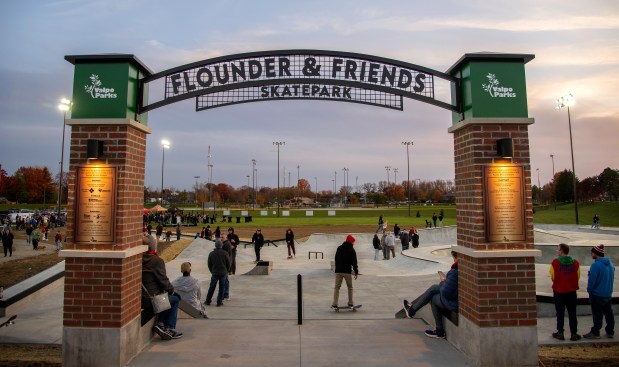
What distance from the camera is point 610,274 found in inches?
265

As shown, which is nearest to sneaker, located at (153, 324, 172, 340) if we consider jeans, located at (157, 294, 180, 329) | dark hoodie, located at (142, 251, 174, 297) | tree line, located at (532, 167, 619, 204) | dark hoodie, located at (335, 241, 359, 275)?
jeans, located at (157, 294, 180, 329)

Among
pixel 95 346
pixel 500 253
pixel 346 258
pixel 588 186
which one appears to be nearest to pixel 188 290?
pixel 95 346

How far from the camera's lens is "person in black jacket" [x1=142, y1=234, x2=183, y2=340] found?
239 inches

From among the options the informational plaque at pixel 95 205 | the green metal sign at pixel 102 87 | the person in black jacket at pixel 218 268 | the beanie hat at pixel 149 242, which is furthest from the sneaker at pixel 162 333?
the person in black jacket at pixel 218 268

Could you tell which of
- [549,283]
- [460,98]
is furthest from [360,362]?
[549,283]

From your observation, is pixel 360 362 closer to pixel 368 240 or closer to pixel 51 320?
pixel 51 320

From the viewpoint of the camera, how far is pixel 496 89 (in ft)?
18.5

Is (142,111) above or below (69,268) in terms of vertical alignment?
above

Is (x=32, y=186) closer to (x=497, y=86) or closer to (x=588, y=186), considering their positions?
(x=497, y=86)

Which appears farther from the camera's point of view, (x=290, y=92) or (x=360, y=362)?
(x=290, y=92)

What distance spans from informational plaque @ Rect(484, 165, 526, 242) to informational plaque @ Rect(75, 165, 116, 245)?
533cm

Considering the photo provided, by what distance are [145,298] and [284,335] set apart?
2.30 meters

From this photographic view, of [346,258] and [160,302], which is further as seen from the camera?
[346,258]

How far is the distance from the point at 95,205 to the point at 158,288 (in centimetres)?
169
